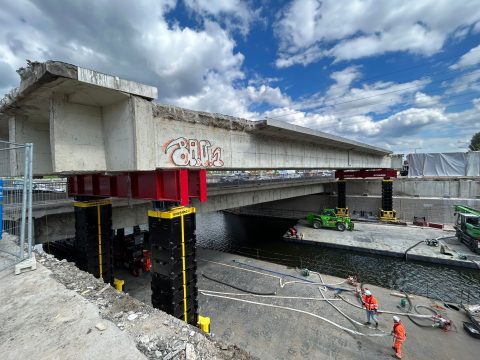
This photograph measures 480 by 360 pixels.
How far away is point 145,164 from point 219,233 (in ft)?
92.3

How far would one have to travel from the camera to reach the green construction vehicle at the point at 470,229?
1867 cm

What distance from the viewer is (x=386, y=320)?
10.2 metres

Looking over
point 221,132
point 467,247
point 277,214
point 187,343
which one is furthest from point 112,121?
point 277,214

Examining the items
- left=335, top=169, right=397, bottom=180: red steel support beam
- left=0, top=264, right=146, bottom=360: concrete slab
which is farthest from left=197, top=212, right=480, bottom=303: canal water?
left=0, top=264, right=146, bottom=360: concrete slab

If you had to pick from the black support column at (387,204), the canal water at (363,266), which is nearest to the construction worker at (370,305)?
the canal water at (363,266)

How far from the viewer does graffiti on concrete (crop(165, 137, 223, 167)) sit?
755 centimetres

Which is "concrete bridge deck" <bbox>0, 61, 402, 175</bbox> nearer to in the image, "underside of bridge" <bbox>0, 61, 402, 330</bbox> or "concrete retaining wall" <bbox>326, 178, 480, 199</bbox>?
"underside of bridge" <bbox>0, 61, 402, 330</bbox>

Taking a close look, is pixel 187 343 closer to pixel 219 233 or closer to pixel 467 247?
pixel 467 247

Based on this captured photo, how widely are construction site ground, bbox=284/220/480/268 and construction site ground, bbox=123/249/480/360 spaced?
29.3 feet

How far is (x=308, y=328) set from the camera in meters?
9.55

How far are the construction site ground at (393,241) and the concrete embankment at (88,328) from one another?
72.4 ft

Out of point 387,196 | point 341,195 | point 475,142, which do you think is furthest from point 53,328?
point 475,142

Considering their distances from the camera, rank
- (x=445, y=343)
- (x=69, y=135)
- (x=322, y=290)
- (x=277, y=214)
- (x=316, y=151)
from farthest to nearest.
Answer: (x=277, y=214) < (x=316, y=151) < (x=322, y=290) < (x=445, y=343) < (x=69, y=135)

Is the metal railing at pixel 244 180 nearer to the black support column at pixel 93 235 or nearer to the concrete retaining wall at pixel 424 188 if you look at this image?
the concrete retaining wall at pixel 424 188
